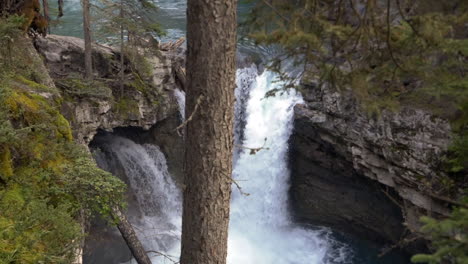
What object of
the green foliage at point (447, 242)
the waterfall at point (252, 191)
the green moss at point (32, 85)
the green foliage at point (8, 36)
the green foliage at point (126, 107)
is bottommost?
the waterfall at point (252, 191)

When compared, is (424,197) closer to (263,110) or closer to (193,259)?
(263,110)

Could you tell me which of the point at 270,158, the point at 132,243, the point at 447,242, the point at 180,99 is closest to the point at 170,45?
the point at 180,99

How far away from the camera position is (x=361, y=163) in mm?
13148

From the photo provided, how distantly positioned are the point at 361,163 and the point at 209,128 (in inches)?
411

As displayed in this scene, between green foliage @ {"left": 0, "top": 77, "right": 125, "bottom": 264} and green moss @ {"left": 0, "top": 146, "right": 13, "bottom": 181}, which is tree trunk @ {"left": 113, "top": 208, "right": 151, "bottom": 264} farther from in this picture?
green moss @ {"left": 0, "top": 146, "right": 13, "bottom": 181}

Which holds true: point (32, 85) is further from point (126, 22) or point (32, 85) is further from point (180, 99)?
point (180, 99)

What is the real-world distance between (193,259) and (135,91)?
11035mm

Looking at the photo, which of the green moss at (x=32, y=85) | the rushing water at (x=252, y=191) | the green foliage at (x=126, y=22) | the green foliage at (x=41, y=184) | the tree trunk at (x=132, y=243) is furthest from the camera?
the rushing water at (x=252, y=191)

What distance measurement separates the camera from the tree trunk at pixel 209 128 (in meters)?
3.46

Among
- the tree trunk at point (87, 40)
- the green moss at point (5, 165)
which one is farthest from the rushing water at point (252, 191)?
the green moss at point (5, 165)

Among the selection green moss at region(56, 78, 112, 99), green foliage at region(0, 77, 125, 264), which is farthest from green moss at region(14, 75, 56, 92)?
green moss at region(56, 78, 112, 99)

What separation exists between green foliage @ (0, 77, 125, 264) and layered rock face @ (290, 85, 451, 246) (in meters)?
5.89

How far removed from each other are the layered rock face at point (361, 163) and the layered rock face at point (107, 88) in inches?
197

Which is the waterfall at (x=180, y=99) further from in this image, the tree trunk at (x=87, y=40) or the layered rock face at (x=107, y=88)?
the tree trunk at (x=87, y=40)
